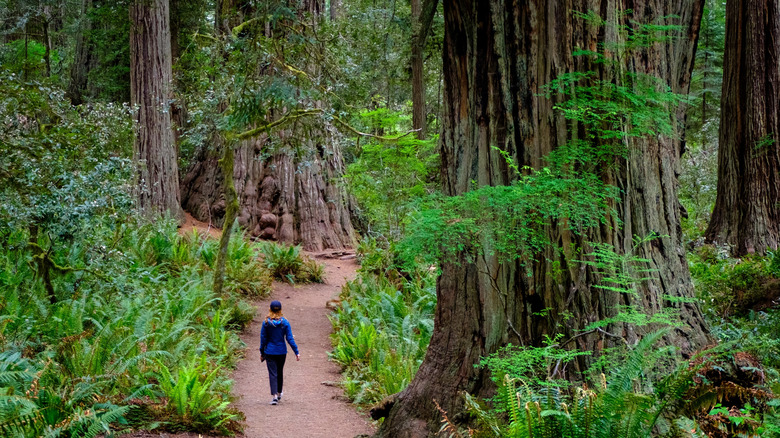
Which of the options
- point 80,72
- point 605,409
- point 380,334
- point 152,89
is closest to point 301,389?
point 380,334

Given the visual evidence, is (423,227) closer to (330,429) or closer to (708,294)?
(330,429)

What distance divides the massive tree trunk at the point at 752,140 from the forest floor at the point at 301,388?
7.57 metres

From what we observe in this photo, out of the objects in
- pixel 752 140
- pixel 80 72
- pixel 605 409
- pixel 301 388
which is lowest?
pixel 301 388

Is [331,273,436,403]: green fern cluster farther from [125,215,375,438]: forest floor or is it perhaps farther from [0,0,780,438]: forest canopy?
[125,215,375,438]: forest floor

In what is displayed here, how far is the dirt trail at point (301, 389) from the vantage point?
6961 millimetres

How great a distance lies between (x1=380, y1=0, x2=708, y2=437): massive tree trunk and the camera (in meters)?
3.96

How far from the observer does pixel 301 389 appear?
8.43m

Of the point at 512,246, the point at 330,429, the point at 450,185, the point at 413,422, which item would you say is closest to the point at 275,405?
the point at 330,429

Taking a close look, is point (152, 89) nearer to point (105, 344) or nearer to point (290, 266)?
point (290, 266)

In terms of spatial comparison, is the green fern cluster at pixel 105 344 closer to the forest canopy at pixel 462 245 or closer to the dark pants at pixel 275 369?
the forest canopy at pixel 462 245

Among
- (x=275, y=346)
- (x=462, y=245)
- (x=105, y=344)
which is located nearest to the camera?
(x=462, y=245)

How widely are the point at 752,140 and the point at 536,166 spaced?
8.78 m

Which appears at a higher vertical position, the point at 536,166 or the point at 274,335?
the point at 536,166

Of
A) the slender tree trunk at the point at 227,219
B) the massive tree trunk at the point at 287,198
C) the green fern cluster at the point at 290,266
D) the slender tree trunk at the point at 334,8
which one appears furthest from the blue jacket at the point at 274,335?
the slender tree trunk at the point at 334,8
